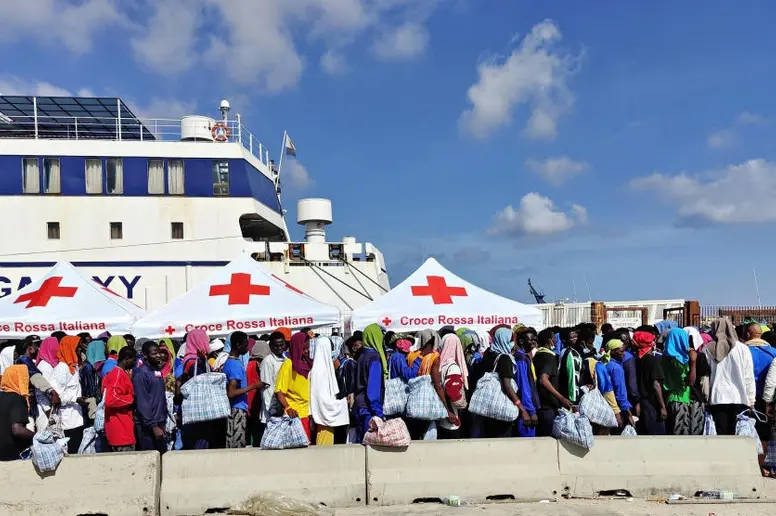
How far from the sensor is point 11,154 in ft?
52.7

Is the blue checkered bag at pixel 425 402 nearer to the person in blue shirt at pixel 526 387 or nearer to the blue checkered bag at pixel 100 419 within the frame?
the person in blue shirt at pixel 526 387

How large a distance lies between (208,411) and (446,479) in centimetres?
216

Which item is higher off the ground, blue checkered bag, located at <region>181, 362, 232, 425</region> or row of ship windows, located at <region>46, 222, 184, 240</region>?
row of ship windows, located at <region>46, 222, 184, 240</region>

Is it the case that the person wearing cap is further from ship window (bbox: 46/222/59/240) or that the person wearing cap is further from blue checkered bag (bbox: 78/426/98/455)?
ship window (bbox: 46/222/59/240)

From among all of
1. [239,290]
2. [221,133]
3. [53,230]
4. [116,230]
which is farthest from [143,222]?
[239,290]

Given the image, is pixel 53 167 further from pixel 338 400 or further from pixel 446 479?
pixel 446 479

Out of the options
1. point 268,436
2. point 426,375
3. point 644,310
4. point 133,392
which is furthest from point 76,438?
point 644,310

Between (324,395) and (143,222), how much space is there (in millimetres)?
12232

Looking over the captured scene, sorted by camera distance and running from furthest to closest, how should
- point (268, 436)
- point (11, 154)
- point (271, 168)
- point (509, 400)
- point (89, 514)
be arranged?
point (271, 168) → point (11, 154) → point (509, 400) → point (268, 436) → point (89, 514)

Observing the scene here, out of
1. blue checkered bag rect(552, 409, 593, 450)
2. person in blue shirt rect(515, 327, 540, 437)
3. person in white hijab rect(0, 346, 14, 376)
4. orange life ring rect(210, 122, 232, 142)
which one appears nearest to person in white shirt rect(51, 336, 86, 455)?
person in white hijab rect(0, 346, 14, 376)

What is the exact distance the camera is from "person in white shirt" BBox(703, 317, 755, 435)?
6031 millimetres

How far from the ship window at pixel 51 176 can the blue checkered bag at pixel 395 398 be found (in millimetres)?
13619

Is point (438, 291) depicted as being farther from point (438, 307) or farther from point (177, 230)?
point (177, 230)

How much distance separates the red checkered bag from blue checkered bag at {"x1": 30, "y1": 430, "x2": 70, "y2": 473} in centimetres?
245
